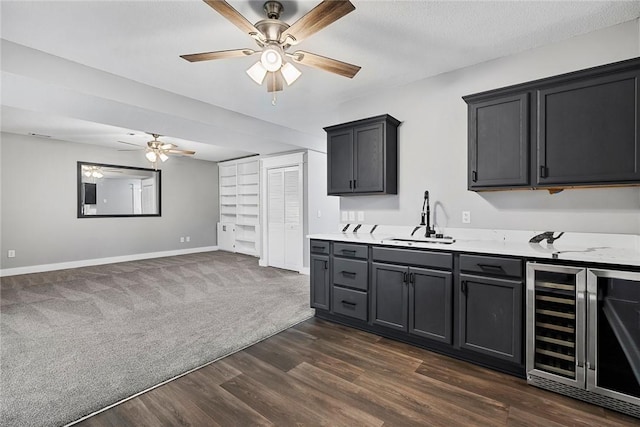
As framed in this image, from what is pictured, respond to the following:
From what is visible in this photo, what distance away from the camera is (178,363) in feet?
7.93

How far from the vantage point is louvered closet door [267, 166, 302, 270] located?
19.3ft

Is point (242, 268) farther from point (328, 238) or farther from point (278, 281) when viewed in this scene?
point (328, 238)

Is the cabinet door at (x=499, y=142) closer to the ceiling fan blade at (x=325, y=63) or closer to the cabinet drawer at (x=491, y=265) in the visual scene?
the cabinet drawer at (x=491, y=265)

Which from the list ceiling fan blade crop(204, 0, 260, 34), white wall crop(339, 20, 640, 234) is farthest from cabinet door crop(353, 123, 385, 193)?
ceiling fan blade crop(204, 0, 260, 34)

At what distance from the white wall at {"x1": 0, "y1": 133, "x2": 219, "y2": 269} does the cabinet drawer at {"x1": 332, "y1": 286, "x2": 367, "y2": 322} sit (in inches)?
233

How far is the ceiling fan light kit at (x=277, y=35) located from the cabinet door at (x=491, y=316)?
6.22 feet

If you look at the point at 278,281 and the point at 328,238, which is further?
the point at 278,281

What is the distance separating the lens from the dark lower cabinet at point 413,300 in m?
2.46

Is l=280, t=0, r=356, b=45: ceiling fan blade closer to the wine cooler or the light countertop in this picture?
the light countertop

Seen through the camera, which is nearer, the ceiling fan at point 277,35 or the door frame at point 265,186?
the ceiling fan at point 277,35

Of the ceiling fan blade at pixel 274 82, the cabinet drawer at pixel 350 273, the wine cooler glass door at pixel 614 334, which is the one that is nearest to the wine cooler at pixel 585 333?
the wine cooler glass door at pixel 614 334

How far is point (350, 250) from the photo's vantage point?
9.98 feet

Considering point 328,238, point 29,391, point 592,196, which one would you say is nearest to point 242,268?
point 328,238

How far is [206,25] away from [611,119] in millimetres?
2956
